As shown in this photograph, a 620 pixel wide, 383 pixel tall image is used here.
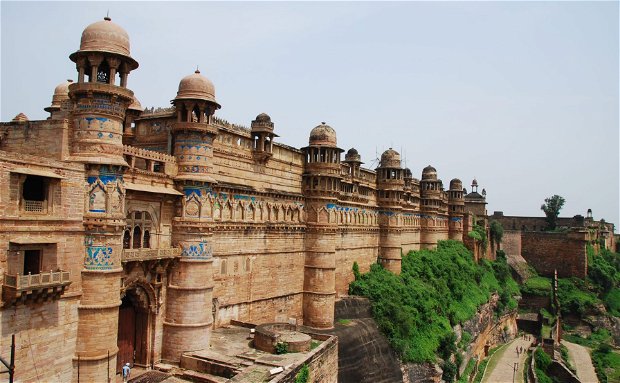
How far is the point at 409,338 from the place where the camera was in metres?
29.5

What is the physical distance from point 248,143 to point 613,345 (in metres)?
45.1

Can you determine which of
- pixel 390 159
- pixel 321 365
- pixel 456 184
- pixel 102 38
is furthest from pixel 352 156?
pixel 456 184

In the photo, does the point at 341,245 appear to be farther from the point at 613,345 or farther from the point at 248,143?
the point at 613,345

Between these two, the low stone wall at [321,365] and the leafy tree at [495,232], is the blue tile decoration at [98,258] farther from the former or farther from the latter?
the leafy tree at [495,232]

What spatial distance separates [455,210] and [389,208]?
21.6 m

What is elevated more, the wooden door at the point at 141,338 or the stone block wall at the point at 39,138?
the stone block wall at the point at 39,138

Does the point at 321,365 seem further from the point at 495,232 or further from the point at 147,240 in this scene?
the point at 495,232

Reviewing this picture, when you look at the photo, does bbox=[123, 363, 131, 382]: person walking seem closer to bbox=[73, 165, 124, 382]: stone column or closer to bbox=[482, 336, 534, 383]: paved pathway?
bbox=[73, 165, 124, 382]: stone column

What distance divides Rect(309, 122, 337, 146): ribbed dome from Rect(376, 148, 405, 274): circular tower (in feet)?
36.2

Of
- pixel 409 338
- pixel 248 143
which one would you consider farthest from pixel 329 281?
pixel 248 143

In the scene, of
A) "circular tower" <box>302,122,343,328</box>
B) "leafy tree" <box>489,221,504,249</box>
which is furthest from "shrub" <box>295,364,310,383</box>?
"leafy tree" <box>489,221,504,249</box>

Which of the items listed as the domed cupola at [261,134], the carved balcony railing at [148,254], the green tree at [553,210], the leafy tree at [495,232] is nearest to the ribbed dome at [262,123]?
the domed cupola at [261,134]

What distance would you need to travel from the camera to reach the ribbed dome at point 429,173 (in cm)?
4878

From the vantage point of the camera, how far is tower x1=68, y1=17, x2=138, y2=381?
45.7 ft
